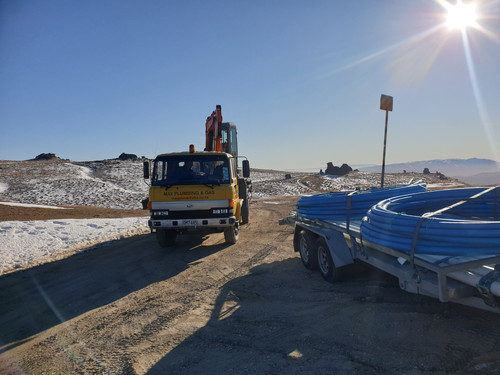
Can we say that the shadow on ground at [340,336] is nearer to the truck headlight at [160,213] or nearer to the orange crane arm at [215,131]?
the truck headlight at [160,213]

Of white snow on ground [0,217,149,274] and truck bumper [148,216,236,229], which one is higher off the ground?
truck bumper [148,216,236,229]

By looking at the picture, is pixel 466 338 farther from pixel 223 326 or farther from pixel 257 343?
pixel 223 326

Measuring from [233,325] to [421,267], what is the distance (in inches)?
93.1

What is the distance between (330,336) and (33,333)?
3.76 metres

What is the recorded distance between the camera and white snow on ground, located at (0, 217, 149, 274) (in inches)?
312

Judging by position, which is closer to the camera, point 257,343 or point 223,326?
point 257,343

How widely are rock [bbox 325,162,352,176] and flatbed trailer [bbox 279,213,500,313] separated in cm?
4087

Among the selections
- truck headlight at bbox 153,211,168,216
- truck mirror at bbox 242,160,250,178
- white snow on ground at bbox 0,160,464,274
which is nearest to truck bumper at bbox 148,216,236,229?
truck headlight at bbox 153,211,168,216

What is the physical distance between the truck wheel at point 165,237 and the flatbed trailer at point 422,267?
4.33 m

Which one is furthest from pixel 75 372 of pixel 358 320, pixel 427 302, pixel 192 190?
pixel 192 190

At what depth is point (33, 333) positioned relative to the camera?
4.31 metres

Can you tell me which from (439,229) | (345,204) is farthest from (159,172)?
(439,229)

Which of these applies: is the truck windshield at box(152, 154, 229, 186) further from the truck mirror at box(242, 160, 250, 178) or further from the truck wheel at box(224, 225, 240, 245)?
the truck wheel at box(224, 225, 240, 245)

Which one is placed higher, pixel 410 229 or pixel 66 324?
pixel 410 229
